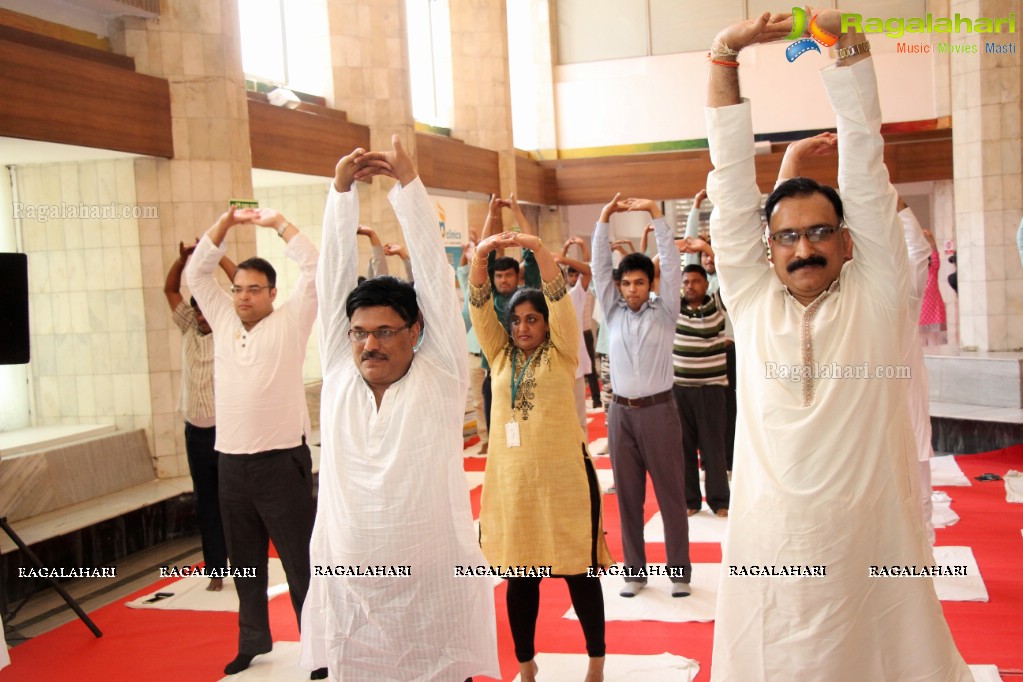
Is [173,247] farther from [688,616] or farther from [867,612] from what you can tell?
[867,612]

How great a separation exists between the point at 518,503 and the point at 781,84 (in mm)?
12867

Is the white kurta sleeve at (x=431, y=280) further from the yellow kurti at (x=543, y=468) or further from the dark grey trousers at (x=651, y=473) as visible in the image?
the dark grey trousers at (x=651, y=473)

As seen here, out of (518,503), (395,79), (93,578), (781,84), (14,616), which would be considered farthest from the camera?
(781,84)

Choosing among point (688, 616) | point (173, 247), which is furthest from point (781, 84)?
point (688, 616)

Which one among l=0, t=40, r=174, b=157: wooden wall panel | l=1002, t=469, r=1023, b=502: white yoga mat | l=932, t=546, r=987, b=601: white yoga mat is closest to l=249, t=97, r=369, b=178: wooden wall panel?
l=0, t=40, r=174, b=157: wooden wall panel

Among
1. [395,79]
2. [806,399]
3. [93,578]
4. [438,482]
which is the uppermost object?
[395,79]

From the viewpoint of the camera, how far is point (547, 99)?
15578 millimetres

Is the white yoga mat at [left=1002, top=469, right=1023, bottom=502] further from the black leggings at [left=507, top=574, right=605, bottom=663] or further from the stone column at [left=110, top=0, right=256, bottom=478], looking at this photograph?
the stone column at [left=110, top=0, right=256, bottom=478]

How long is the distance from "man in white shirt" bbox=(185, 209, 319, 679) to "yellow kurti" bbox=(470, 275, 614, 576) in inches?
34.8

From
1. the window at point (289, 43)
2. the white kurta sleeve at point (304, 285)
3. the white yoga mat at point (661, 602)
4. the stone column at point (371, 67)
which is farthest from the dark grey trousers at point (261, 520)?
the window at point (289, 43)

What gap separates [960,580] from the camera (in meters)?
4.63

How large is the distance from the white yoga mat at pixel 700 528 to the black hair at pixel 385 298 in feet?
10.4

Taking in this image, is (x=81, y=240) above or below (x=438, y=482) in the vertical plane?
above

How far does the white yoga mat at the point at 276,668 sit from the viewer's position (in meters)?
3.91
